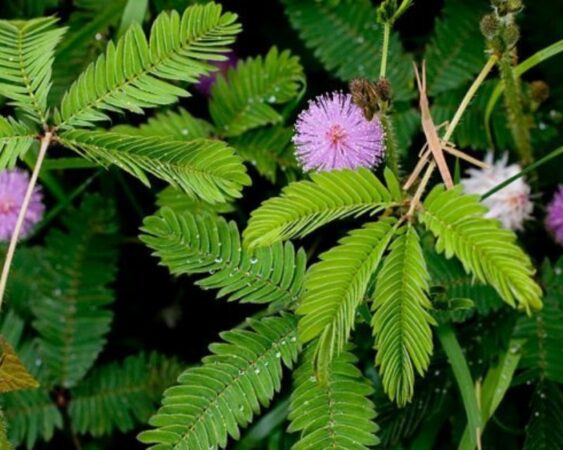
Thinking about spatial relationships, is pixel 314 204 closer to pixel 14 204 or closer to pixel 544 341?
pixel 544 341

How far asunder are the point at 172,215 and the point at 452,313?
1.69 ft

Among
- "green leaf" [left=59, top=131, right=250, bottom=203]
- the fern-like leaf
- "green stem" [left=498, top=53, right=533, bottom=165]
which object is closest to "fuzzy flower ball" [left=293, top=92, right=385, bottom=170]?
"green leaf" [left=59, top=131, right=250, bottom=203]

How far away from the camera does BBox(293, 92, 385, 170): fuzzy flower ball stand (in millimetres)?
1426

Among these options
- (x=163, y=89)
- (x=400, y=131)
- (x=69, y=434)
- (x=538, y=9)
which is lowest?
(x=69, y=434)

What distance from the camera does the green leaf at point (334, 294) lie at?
3.89ft

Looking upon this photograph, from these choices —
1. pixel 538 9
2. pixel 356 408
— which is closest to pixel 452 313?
pixel 356 408

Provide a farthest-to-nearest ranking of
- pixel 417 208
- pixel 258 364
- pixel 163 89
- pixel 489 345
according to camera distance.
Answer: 1. pixel 489 345
2. pixel 163 89
3. pixel 258 364
4. pixel 417 208

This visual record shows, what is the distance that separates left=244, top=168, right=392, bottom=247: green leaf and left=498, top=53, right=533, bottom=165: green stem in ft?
1.69

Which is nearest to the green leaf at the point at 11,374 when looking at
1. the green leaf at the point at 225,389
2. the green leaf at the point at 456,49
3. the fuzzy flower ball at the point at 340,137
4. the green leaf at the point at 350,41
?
the green leaf at the point at 225,389

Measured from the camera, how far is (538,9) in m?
2.00

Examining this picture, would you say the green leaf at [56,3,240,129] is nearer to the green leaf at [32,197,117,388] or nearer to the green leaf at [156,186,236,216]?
the green leaf at [156,186,236,216]

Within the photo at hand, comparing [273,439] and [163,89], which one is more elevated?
[163,89]

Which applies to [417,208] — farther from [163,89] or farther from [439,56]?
[439,56]

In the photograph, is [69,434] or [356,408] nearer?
[356,408]
